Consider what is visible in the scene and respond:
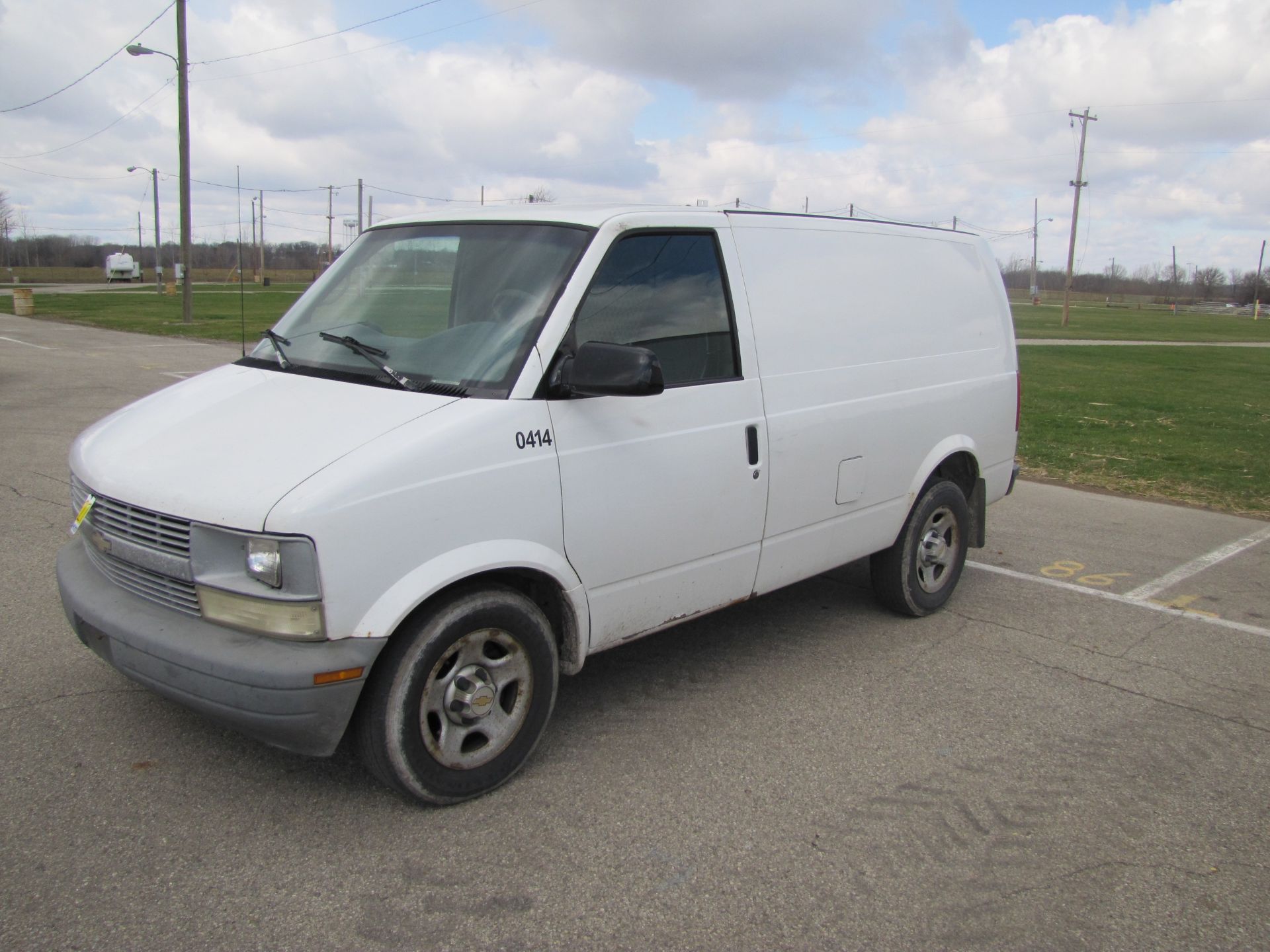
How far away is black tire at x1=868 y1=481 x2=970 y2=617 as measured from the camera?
5.26 metres

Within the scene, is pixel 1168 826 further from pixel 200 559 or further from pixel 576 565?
pixel 200 559

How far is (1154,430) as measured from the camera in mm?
12539

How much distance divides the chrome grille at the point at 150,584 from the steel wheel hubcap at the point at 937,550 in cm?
364

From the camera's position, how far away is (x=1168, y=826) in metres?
3.41

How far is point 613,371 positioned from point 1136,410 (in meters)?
13.3

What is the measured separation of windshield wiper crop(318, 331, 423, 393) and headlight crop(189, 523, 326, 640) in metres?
0.78

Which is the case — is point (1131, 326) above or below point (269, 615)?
above

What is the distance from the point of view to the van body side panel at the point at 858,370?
14.1ft

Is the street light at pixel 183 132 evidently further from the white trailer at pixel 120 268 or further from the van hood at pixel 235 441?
the white trailer at pixel 120 268

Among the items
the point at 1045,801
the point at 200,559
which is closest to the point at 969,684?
the point at 1045,801

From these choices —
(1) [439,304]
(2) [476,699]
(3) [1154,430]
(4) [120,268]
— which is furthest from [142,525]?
(4) [120,268]

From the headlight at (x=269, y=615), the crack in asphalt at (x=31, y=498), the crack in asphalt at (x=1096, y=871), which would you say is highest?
the headlight at (x=269, y=615)

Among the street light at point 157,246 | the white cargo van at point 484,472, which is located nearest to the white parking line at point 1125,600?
the white cargo van at point 484,472

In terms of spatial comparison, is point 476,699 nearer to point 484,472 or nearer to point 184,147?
point 484,472
